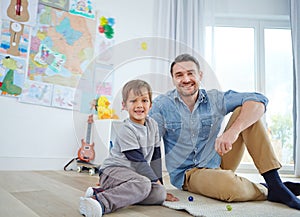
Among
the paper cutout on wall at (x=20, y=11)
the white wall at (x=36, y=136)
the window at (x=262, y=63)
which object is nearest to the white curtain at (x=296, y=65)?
the window at (x=262, y=63)

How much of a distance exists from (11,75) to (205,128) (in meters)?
1.47

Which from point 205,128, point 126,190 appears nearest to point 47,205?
point 126,190

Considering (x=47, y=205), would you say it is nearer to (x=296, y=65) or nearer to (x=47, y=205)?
(x=47, y=205)

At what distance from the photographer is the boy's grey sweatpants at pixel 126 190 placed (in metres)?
0.86

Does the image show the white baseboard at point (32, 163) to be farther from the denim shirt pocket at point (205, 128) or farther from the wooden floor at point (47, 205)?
the denim shirt pocket at point (205, 128)

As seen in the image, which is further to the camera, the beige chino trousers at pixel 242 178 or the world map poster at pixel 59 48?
the world map poster at pixel 59 48

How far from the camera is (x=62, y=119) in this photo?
2.23m

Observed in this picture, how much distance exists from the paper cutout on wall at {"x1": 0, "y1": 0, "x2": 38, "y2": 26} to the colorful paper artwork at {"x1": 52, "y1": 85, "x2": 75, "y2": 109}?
1.70 ft

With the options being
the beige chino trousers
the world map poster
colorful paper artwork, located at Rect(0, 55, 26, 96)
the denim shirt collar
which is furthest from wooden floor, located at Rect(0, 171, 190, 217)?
the world map poster

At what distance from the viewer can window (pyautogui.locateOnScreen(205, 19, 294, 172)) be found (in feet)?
9.25

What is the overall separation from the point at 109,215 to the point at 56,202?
229 mm

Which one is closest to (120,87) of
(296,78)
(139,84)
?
(139,84)

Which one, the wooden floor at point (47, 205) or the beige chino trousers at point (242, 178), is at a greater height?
the beige chino trousers at point (242, 178)

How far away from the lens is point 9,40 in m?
2.04
